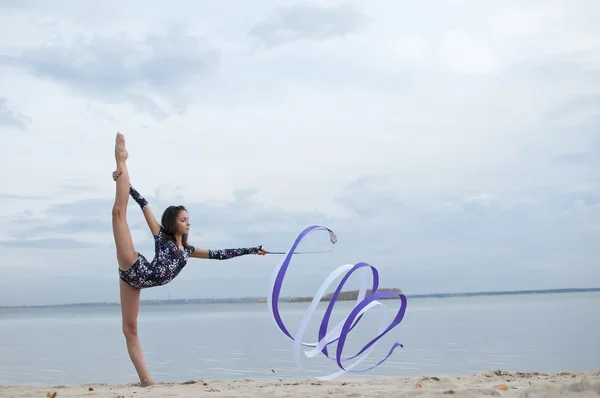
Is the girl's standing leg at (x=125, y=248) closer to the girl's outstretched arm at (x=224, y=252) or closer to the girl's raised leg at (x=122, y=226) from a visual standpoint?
the girl's raised leg at (x=122, y=226)

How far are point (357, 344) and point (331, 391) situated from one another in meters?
12.0

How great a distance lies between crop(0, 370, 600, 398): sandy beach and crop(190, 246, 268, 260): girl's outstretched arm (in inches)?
50.3

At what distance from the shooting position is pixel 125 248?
655 centimetres

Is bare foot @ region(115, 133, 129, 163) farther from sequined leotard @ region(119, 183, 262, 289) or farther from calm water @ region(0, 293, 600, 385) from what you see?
calm water @ region(0, 293, 600, 385)

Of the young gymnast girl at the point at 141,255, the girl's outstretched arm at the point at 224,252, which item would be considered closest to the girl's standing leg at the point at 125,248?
the young gymnast girl at the point at 141,255

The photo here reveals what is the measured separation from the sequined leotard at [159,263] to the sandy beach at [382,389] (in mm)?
1007

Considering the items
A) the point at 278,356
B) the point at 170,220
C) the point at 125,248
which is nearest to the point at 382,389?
the point at 170,220

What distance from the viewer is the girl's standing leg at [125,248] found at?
6543 mm

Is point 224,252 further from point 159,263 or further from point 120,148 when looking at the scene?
point 120,148

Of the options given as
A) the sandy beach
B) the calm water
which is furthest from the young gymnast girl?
the calm water

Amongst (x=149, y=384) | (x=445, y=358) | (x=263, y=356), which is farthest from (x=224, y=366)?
(x=149, y=384)

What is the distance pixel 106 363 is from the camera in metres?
14.9

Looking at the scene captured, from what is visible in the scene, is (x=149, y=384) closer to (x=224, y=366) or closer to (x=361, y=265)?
(x=361, y=265)

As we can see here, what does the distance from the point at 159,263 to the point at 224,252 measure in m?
0.71
